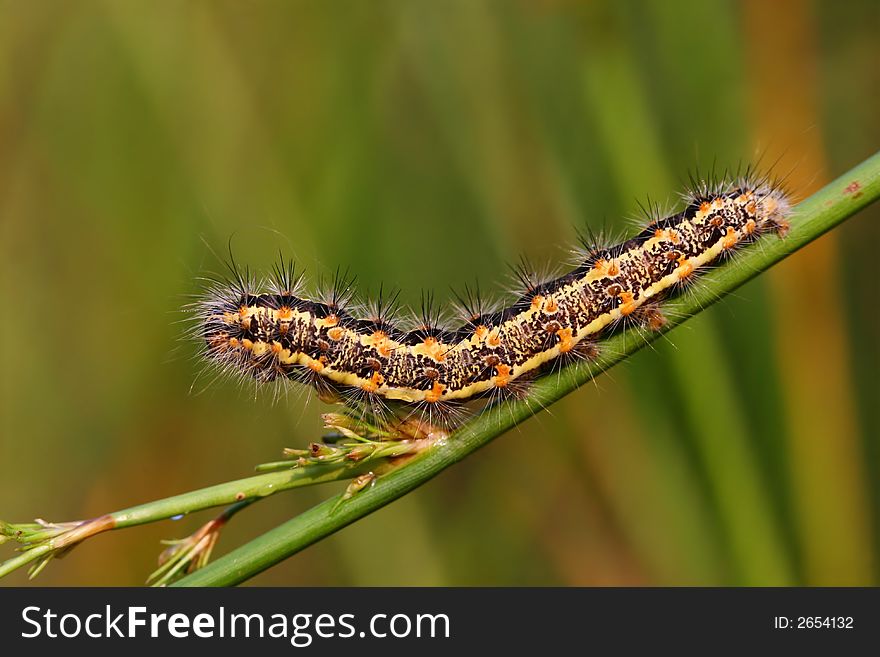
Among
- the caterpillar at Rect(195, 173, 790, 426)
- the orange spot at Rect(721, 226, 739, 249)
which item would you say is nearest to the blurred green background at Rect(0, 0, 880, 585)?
the caterpillar at Rect(195, 173, 790, 426)

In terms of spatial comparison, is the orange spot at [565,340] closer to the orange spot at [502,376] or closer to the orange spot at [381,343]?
the orange spot at [502,376]

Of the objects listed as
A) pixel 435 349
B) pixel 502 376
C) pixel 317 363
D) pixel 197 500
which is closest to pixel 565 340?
pixel 502 376

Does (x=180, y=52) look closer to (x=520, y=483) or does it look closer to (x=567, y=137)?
(x=567, y=137)

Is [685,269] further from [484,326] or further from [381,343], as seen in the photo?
[381,343]

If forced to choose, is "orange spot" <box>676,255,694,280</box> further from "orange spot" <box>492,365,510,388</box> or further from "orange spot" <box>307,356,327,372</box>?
"orange spot" <box>307,356,327,372</box>

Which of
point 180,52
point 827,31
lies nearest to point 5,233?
point 180,52
